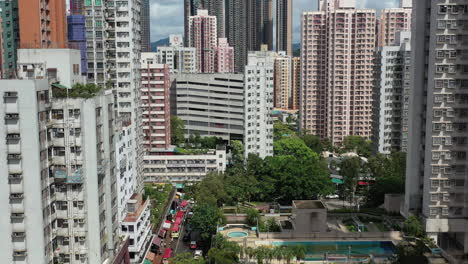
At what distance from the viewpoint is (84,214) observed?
3030 centimetres

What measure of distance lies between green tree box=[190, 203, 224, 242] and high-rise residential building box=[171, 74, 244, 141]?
41.7 m

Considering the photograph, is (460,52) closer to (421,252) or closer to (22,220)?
(421,252)

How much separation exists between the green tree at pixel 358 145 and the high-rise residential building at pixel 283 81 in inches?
2142

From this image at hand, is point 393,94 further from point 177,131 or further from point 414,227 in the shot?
point 177,131

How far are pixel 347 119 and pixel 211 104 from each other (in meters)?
23.5

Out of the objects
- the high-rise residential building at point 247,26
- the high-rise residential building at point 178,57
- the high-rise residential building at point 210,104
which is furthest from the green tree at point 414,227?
the high-rise residential building at point 247,26

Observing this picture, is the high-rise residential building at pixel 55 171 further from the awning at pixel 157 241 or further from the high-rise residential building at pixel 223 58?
the high-rise residential building at pixel 223 58

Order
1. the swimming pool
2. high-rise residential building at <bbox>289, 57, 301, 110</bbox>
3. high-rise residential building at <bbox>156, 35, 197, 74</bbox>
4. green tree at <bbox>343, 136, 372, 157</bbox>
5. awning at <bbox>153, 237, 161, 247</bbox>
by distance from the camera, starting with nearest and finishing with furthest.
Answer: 1. the swimming pool
2. awning at <bbox>153, 237, 161, 247</bbox>
3. green tree at <bbox>343, 136, 372, 157</bbox>
4. high-rise residential building at <bbox>156, 35, 197, 74</bbox>
5. high-rise residential building at <bbox>289, 57, 301, 110</bbox>

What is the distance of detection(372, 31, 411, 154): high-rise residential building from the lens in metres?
71.8

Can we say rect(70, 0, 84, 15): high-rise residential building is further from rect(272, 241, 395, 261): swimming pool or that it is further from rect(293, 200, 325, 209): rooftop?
rect(272, 241, 395, 261): swimming pool

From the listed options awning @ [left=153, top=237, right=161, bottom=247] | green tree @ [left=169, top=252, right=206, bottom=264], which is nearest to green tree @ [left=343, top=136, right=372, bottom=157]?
awning @ [left=153, top=237, right=161, bottom=247]

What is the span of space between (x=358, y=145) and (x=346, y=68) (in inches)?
531

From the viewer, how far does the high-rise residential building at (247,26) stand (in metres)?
192

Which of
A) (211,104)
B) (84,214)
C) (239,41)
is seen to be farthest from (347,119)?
(239,41)
